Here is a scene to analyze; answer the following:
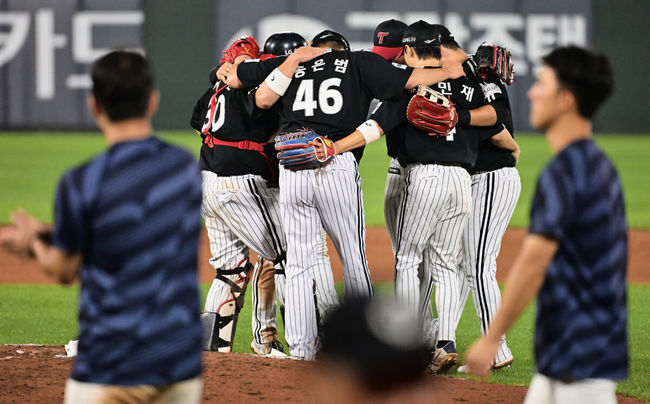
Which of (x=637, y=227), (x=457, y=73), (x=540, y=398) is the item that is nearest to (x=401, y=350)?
(x=540, y=398)

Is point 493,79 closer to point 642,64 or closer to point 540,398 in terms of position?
point 540,398

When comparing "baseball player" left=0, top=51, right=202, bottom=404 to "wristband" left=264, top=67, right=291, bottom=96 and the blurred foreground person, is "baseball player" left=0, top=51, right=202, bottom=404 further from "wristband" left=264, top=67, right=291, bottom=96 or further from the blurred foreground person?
"wristband" left=264, top=67, right=291, bottom=96

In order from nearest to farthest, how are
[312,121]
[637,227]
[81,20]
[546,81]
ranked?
[546,81] < [312,121] < [637,227] < [81,20]

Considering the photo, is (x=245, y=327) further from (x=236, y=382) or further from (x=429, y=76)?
(x=429, y=76)

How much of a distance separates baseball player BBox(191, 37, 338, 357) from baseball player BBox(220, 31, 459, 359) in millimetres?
273

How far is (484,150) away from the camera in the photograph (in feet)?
18.8

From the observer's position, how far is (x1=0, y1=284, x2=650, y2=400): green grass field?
560 centimetres

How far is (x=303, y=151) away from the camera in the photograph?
5074mm

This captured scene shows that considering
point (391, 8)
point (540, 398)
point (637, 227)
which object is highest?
point (391, 8)

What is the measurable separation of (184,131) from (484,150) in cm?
1586

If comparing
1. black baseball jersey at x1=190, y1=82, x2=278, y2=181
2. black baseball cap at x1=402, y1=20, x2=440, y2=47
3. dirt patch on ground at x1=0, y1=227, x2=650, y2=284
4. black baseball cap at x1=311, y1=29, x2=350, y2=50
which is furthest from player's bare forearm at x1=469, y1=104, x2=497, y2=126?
dirt patch on ground at x1=0, y1=227, x2=650, y2=284

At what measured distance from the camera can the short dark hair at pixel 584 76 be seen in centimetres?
269

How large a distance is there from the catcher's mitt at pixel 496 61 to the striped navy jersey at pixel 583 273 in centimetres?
287

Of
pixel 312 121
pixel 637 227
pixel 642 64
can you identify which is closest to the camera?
pixel 312 121
